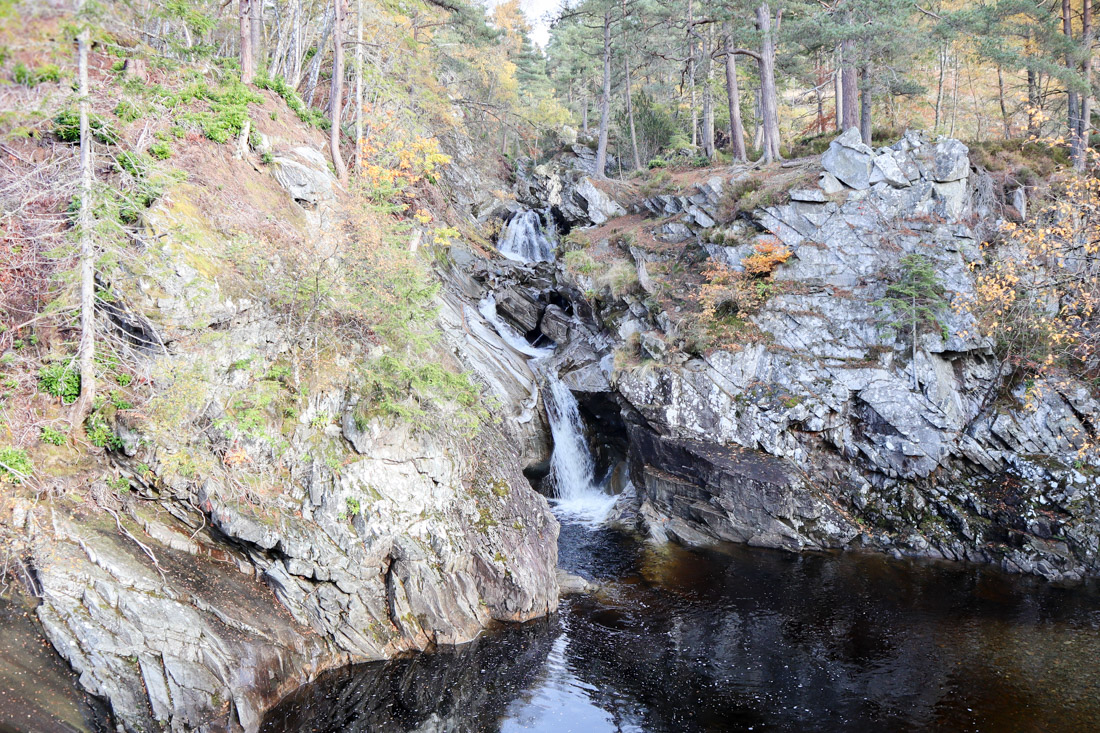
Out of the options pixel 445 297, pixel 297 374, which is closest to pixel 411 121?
pixel 445 297

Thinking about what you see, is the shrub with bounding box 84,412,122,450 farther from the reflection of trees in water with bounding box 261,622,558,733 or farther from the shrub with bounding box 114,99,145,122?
the shrub with bounding box 114,99,145,122

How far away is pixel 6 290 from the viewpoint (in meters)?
9.21

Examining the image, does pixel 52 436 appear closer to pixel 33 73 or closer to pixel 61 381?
pixel 61 381

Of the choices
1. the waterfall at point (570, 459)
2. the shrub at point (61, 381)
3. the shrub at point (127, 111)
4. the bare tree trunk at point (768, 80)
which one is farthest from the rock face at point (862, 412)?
the shrub at point (127, 111)

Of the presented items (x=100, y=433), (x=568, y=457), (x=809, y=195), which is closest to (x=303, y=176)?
(x=100, y=433)

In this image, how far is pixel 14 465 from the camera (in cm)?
809

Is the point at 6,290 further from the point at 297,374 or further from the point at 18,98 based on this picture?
the point at 297,374

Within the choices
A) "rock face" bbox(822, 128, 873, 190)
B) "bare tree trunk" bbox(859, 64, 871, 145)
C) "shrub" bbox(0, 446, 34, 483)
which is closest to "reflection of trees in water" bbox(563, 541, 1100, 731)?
"shrub" bbox(0, 446, 34, 483)

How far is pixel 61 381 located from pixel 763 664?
12655 mm

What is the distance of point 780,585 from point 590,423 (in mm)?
7987

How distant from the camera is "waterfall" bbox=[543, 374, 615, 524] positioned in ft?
61.1

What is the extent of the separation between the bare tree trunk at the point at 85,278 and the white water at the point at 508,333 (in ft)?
42.6

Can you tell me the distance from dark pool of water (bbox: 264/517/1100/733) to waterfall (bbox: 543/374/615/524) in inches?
168

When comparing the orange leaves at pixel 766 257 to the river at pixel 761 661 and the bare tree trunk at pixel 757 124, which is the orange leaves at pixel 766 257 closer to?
the river at pixel 761 661
